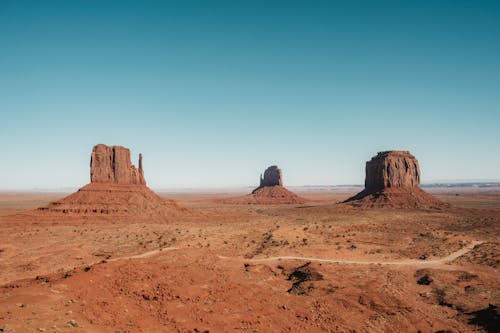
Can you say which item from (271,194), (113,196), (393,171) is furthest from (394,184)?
(113,196)

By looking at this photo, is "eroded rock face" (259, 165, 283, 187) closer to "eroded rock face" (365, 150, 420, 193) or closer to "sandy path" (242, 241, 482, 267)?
"eroded rock face" (365, 150, 420, 193)

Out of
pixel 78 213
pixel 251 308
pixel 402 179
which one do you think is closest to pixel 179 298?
pixel 251 308

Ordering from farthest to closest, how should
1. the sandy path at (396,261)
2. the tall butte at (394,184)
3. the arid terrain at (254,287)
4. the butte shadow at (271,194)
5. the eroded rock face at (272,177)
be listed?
the eroded rock face at (272,177) < the butte shadow at (271,194) < the tall butte at (394,184) < the sandy path at (396,261) < the arid terrain at (254,287)

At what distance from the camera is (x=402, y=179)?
98.5m

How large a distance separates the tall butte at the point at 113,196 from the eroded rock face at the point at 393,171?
59.7 meters

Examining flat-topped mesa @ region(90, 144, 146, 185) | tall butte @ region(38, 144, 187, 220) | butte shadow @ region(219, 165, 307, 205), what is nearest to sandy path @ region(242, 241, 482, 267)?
tall butte @ region(38, 144, 187, 220)

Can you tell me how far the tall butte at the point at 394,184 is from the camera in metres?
90.2

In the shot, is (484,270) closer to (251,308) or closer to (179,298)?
(251,308)

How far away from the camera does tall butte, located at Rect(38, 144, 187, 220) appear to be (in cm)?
6200

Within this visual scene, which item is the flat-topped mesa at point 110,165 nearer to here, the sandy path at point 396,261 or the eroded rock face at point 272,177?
the sandy path at point 396,261

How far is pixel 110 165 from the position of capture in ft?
236

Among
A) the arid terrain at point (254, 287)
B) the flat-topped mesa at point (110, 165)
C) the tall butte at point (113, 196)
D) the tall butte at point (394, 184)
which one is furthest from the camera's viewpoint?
the tall butte at point (394, 184)

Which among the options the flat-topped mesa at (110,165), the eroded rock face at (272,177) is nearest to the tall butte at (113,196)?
the flat-topped mesa at (110,165)

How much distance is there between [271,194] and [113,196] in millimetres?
84317
